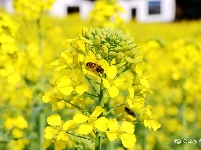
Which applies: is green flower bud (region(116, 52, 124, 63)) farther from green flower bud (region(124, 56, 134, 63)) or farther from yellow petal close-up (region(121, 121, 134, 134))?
yellow petal close-up (region(121, 121, 134, 134))

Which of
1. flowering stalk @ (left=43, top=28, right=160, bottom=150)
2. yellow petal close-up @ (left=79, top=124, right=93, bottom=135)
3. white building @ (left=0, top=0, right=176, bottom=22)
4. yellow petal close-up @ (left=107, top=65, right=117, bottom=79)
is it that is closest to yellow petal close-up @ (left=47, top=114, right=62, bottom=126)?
flowering stalk @ (left=43, top=28, right=160, bottom=150)

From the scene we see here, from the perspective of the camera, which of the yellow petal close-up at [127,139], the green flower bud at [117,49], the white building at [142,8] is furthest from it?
the white building at [142,8]

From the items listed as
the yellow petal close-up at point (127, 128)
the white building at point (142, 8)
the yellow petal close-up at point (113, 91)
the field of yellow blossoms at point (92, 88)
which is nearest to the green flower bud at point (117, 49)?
the field of yellow blossoms at point (92, 88)

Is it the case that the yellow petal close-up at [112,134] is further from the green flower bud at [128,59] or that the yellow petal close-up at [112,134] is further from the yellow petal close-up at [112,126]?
the green flower bud at [128,59]

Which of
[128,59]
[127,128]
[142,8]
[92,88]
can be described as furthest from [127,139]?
[142,8]

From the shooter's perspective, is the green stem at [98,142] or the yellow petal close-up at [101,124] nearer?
the yellow petal close-up at [101,124]

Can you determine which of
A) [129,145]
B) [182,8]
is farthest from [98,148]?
[182,8]

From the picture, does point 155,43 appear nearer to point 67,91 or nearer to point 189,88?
point 189,88

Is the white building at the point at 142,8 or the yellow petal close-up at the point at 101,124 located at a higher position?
the yellow petal close-up at the point at 101,124
